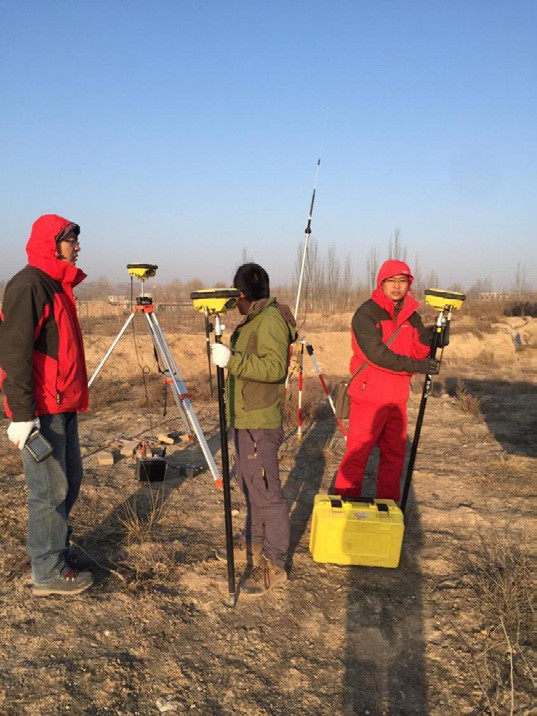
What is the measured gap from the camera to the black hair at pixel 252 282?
9.30 ft

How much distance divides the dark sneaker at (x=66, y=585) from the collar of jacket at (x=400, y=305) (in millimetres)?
2700

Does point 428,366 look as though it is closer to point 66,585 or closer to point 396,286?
point 396,286

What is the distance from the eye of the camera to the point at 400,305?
3.57 meters

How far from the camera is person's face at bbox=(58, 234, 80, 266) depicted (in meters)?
2.67

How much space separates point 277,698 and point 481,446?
4557 mm

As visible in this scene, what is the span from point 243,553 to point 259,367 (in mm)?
1480

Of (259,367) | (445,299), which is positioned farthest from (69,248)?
(445,299)

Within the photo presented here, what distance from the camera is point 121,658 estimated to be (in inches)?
94.0

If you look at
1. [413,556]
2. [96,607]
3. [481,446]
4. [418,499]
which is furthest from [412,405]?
[96,607]

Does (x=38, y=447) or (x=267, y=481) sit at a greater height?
(x=38, y=447)

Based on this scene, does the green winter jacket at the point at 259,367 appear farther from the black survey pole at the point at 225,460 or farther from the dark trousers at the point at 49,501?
the dark trousers at the point at 49,501

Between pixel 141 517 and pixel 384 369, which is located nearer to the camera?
pixel 384 369

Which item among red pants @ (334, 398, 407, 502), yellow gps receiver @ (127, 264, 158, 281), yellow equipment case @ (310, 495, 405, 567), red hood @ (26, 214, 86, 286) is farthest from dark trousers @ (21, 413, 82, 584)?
yellow gps receiver @ (127, 264, 158, 281)

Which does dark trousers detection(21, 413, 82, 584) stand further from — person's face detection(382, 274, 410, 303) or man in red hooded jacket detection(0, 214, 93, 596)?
person's face detection(382, 274, 410, 303)
